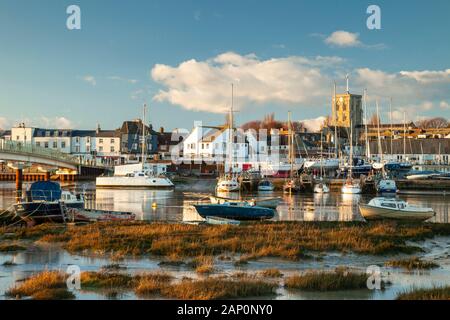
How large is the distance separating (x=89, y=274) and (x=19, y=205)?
20578mm

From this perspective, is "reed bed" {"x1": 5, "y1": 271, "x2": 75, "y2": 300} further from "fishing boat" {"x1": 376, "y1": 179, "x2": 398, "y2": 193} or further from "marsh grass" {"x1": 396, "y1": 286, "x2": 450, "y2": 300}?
"fishing boat" {"x1": 376, "y1": 179, "x2": 398, "y2": 193}

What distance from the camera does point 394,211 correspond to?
40312 mm

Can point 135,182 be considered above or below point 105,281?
above

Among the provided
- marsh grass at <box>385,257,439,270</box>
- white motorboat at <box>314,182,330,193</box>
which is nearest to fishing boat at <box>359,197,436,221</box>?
marsh grass at <box>385,257,439,270</box>

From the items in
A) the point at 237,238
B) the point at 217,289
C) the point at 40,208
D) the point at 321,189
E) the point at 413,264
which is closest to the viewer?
the point at 217,289

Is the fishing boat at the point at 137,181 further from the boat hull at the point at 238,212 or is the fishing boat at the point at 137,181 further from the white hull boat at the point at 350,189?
the boat hull at the point at 238,212

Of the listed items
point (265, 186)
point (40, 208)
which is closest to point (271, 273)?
point (40, 208)

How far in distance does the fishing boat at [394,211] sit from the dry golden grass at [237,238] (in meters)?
4.53

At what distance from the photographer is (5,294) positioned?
16625mm

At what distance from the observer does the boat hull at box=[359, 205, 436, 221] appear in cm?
3956

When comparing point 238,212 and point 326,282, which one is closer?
point 326,282

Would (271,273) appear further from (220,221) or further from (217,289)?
(220,221)

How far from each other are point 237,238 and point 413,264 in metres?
8.81

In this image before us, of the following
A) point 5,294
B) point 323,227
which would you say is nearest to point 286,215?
point 323,227
